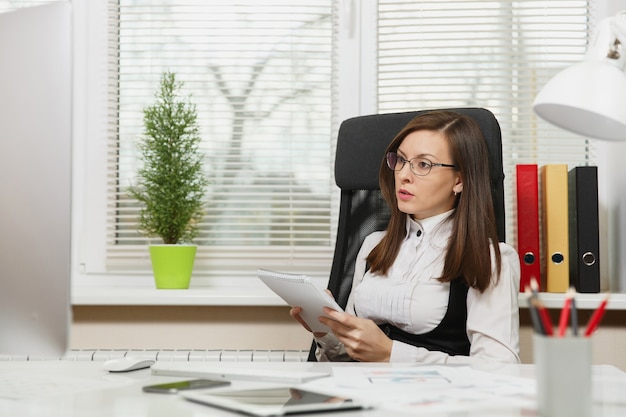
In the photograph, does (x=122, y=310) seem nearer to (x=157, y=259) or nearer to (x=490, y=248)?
(x=157, y=259)

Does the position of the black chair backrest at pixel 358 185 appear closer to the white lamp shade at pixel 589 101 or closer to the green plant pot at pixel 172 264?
the green plant pot at pixel 172 264

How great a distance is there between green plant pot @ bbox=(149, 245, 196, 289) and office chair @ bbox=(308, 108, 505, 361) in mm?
512

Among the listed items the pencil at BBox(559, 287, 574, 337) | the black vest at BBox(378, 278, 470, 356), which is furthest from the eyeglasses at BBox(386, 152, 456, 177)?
the pencil at BBox(559, 287, 574, 337)

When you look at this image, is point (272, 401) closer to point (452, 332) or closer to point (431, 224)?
point (452, 332)

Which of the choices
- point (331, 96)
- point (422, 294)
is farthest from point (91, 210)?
point (422, 294)

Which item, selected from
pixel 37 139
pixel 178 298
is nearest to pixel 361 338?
pixel 178 298

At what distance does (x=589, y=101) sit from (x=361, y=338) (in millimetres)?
830

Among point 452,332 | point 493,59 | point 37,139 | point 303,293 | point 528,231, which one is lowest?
point 452,332

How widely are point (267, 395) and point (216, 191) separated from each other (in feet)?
5.12

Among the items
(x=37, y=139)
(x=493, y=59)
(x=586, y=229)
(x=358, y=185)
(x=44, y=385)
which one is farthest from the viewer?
(x=493, y=59)

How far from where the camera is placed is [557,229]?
2.06 metres

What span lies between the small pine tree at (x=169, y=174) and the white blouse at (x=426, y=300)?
606mm

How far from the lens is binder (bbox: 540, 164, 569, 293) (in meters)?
2.06

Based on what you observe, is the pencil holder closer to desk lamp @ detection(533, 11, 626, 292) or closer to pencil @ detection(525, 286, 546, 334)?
pencil @ detection(525, 286, 546, 334)
